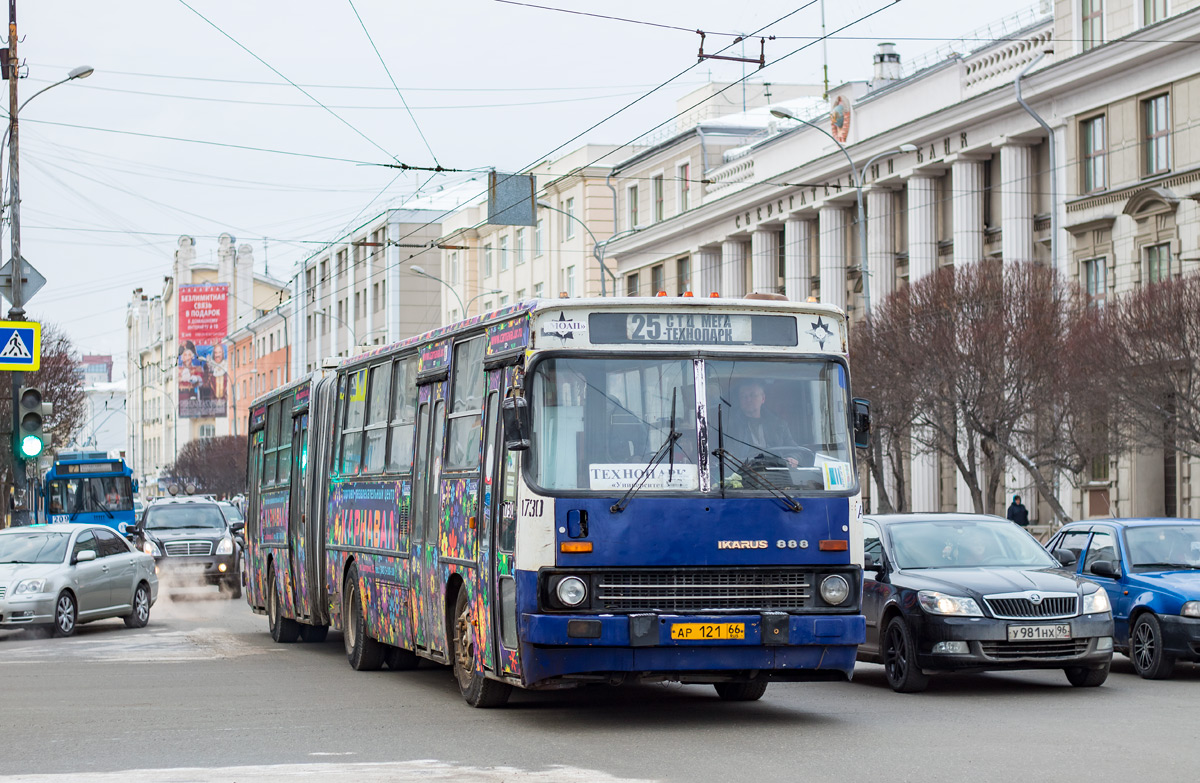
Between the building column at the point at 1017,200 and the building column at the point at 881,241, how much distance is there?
6.16 metres

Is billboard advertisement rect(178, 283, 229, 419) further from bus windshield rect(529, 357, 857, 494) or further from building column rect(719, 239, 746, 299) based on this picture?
bus windshield rect(529, 357, 857, 494)

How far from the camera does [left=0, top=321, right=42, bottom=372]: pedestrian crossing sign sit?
82.0 feet

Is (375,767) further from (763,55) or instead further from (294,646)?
(763,55)

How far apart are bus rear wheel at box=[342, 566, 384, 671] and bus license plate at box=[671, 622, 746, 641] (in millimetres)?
5532

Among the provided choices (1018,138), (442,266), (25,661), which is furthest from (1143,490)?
(442,266)

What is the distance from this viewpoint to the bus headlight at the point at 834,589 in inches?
451

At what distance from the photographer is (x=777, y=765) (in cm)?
963

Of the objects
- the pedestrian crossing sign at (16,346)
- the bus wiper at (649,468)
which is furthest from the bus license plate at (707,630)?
the pedestrian crossing sign at (16,346)

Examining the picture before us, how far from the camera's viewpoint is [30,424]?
24359 mm

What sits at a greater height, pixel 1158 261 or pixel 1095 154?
pixel 1095 154

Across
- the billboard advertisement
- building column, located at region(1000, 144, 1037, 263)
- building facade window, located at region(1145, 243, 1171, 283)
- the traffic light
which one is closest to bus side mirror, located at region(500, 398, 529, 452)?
the traffic light

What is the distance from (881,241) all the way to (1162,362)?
20.0 m

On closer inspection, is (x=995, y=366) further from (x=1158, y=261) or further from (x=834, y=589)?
(x=834, y=589)

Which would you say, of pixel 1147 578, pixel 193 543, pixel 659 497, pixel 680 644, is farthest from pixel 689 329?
pixel 193 543
